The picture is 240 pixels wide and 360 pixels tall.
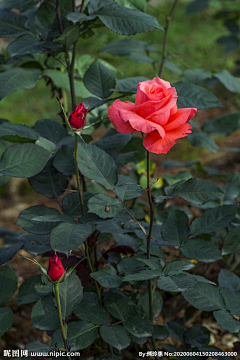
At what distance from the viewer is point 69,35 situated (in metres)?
0.74

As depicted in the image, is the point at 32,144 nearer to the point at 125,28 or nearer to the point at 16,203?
the point at 125,28

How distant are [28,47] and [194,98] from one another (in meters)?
0.43

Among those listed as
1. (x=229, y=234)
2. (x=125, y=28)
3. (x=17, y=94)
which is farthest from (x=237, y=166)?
(x=17, y=94)

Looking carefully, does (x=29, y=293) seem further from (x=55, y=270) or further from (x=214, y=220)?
(x=214, y=220)

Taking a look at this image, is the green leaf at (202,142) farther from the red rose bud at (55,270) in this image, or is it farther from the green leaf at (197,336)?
the red rose bud at (55,270)

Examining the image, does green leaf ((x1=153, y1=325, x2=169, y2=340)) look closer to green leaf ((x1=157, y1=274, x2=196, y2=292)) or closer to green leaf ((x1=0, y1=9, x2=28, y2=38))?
green leaf ((x1=157, y1=274, x2=196, y2=292))

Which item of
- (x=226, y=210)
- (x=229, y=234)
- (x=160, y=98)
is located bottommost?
(x=229, y=234)

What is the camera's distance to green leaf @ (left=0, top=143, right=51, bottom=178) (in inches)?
26.4

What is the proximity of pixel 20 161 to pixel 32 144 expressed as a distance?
45 millimetres

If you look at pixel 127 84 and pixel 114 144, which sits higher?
pixel 127 84

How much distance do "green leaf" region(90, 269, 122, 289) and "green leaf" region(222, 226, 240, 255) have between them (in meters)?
0.33

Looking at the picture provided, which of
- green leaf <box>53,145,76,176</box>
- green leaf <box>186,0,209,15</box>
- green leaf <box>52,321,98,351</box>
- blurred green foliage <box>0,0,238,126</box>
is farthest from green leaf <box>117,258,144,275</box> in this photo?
blurred green foliage <box>0,0,238,126</box>

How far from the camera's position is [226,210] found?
0.75m

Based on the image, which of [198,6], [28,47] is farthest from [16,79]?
[198,6]
